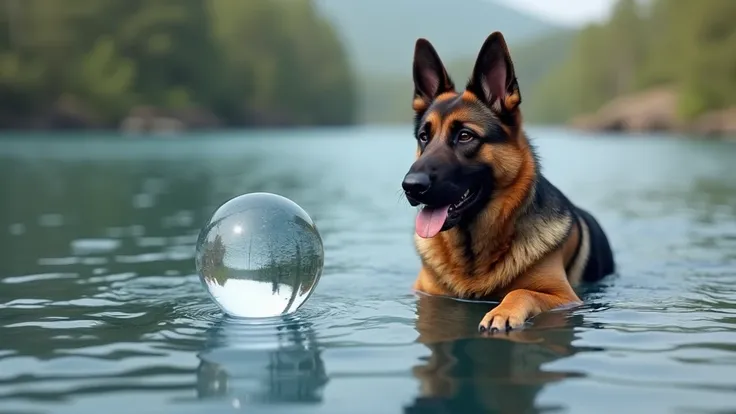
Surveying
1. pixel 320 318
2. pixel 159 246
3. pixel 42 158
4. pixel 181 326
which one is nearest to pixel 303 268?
pixel 320 318

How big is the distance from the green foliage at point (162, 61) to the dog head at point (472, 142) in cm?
6406

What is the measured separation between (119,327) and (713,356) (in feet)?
12.5

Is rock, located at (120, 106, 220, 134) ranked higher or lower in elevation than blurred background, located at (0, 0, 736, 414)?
higher

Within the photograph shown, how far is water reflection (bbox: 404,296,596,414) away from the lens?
432cm

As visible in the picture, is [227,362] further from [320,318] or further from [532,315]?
[532,315]

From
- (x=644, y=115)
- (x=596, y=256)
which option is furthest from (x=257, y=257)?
(x=644, y=115)

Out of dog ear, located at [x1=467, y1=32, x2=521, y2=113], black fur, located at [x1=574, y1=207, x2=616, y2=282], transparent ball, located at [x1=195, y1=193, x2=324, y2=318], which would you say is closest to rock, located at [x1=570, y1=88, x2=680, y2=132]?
black fur, located at [x1=574, y1=207, x2=616, y2=282]

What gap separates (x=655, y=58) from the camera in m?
104

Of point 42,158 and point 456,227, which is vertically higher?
point 42,158

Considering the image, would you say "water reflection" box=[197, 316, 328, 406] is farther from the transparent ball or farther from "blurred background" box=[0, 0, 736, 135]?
"blurred background" box=[0, 0, 736, 135]

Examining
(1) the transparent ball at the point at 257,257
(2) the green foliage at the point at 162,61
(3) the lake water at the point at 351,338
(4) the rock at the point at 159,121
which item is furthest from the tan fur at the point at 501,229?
(4) the rock at the point at 159,121

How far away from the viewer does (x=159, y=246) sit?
433 inches

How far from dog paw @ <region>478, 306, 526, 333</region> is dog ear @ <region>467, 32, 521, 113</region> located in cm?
158

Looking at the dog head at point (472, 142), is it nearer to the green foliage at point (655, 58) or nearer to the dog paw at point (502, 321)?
the dog paw at point (502, 321)
